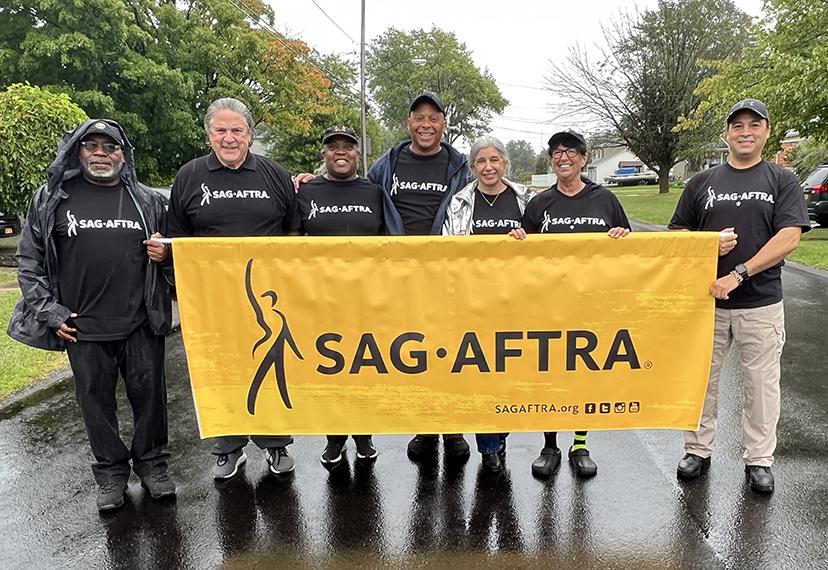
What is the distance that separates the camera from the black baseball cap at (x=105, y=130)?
330cm

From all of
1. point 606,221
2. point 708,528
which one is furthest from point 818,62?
point 708,528

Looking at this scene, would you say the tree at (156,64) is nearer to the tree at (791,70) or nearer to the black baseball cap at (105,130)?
the tree at (791,70)

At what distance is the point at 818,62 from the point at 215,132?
40.7 ft

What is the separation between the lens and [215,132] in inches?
139

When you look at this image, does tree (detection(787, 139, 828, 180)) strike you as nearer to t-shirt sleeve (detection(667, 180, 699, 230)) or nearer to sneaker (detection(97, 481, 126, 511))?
t-shirt sleeve (detection(667, 180, 699, 230))

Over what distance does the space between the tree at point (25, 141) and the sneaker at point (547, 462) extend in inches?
431

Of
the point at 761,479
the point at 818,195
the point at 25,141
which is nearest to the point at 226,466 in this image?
the point at 761,479

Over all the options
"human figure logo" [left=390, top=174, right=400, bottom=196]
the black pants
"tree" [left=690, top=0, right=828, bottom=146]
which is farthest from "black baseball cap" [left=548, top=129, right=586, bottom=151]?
"tree" [left=690, top=0, right=828, bottom=146]

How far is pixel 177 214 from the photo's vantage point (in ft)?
12.0

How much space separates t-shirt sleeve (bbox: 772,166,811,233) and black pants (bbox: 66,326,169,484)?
3.50 meters

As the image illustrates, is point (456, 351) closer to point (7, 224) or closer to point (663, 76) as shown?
point (7, 224)

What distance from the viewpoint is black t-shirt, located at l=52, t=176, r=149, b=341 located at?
3312mm

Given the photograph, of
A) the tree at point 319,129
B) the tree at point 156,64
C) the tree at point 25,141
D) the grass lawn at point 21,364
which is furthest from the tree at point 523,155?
the grass lawn at point 21,364

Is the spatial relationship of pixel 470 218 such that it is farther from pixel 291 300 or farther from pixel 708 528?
pixel 708 528
